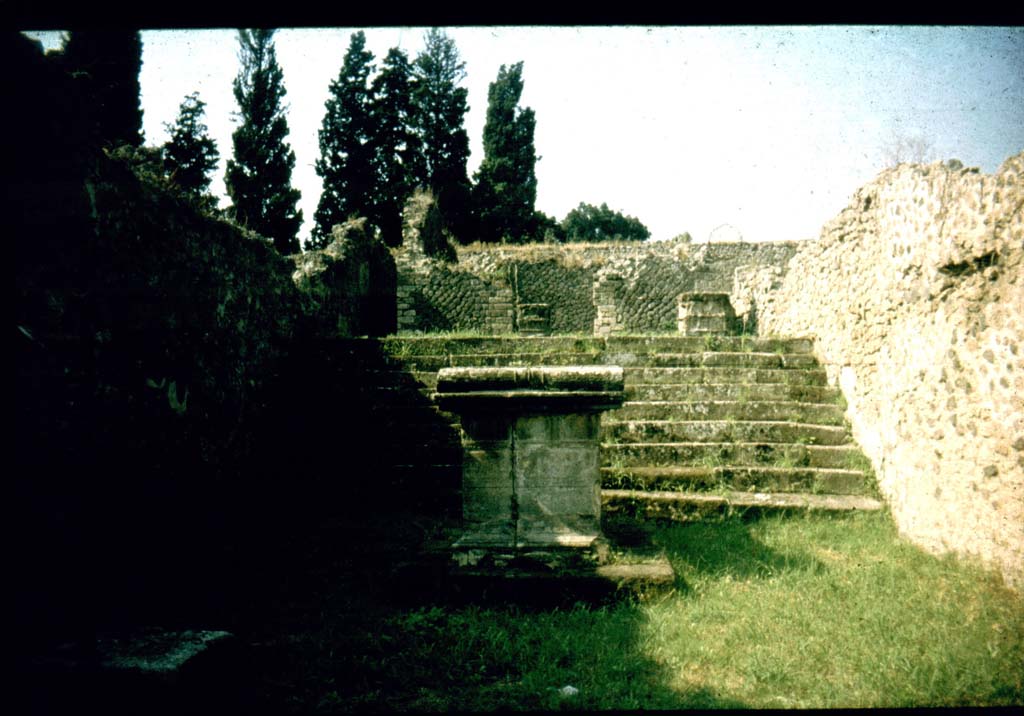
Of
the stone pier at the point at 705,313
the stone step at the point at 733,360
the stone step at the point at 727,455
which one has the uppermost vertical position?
the stone pier at the point at 705,313

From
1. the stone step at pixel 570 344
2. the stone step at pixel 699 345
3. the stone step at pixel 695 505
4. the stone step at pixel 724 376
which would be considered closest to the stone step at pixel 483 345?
the stone step at pixel 570 344

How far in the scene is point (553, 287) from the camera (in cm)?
1809

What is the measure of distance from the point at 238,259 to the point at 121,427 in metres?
2.81

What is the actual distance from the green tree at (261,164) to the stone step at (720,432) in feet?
73.4

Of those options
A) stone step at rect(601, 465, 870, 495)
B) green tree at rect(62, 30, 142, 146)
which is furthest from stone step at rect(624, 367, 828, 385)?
green tree at rect(62, 30, 142, 146)

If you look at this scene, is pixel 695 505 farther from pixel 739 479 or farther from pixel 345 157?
pixel 345 157

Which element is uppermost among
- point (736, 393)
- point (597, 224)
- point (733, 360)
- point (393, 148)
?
point (597, 224)

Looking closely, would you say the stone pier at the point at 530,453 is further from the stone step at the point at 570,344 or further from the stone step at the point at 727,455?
the stone step at the point at 570,344

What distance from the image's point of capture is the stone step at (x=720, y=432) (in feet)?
21.0

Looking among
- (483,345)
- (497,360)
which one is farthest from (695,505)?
(483,345)

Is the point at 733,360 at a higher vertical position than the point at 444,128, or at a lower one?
lower

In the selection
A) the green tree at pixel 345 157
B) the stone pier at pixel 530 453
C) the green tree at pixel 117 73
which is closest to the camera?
the stone pier at pixel 530 453

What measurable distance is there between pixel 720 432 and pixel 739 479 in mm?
718

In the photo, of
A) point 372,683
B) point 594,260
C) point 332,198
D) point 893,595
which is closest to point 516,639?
point 372,683
